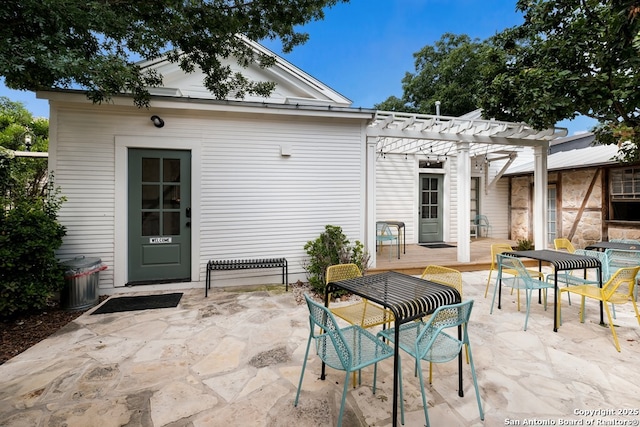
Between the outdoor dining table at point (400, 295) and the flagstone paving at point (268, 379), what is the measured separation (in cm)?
28

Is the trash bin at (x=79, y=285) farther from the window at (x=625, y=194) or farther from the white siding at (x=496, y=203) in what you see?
the window at (x=625, y=194)

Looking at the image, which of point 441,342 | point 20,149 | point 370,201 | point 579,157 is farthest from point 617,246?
point 20,149

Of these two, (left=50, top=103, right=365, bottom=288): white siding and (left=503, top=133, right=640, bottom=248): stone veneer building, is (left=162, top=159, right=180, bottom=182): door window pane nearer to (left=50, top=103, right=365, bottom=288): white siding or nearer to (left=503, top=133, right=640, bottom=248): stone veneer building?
(left=50, top=103, right=365, bottom=288): white siding

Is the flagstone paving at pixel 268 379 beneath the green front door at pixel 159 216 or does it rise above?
beneath

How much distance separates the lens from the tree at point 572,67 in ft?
14.1

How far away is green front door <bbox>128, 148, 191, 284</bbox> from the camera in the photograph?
14.7ft

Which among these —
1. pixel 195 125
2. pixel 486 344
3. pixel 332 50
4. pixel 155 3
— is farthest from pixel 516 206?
pixel 332 50

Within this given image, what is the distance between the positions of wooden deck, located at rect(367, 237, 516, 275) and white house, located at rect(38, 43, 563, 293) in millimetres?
335

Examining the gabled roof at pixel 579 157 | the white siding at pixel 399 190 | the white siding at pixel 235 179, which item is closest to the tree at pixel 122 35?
the white siding at pixel 235 179

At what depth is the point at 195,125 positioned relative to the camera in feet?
15.2

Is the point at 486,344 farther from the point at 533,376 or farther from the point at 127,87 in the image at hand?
the point at 127,87

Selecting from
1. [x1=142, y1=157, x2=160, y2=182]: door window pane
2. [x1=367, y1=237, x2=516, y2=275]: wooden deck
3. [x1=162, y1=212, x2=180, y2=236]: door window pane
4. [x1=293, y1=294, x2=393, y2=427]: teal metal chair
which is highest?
[x1=142, y1=157, x2=160, y2=182]: door window pane

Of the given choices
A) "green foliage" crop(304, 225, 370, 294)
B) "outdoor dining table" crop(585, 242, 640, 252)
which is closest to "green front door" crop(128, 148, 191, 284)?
"green foliage" crop(304, 225, 370, 294)

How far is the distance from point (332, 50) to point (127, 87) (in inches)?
811
